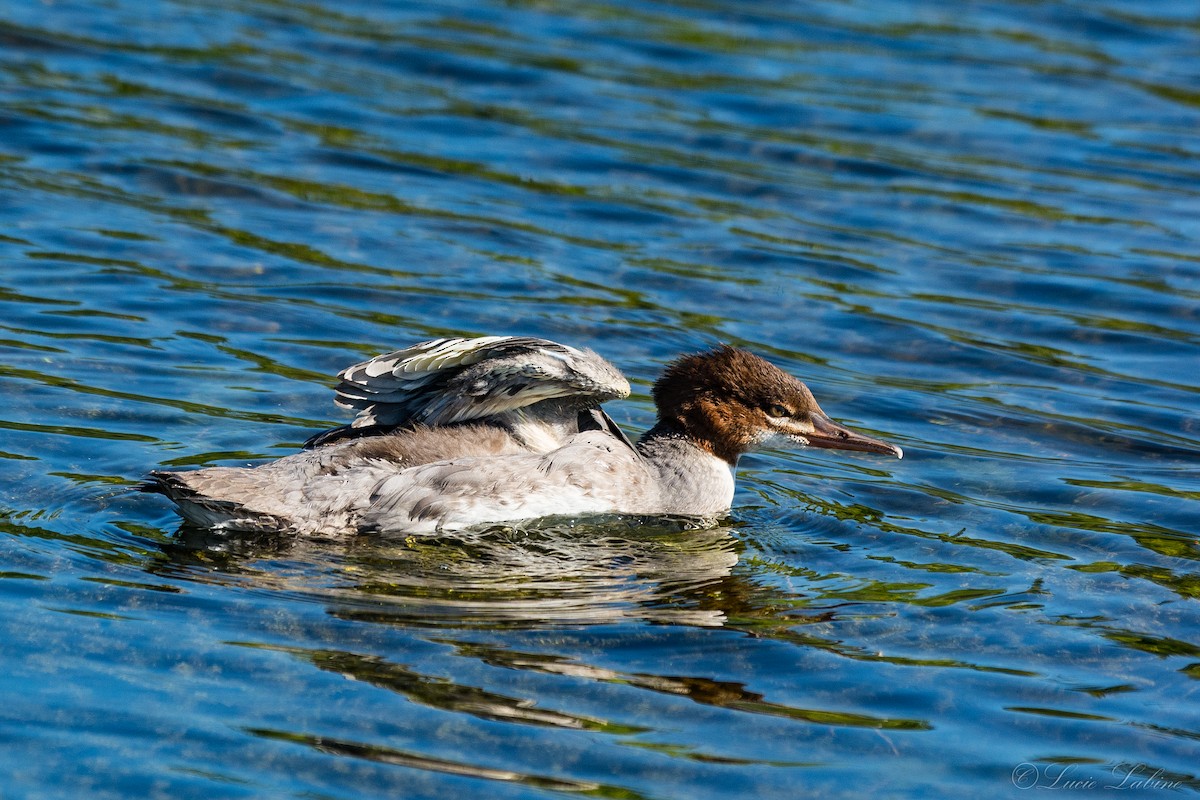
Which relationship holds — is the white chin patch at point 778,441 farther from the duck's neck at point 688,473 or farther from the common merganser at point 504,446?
the duck's neck at point 688,473

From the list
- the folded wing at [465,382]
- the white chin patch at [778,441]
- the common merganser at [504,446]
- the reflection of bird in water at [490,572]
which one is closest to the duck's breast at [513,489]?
the common merganser at [504,446]

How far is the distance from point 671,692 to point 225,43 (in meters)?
12.3

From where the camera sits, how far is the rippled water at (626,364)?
5.86 meters

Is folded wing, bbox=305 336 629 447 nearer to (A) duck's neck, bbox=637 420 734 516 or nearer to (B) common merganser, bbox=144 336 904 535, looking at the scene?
(B) common merganser, bbox=144 336 904 535

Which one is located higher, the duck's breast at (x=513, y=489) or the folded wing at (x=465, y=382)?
the folded wing at (x=465, y=382)

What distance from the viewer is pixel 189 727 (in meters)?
5.64

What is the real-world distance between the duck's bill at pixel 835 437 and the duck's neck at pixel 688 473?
49 cm

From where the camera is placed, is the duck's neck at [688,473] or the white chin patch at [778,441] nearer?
the duck's neck at [688,473]

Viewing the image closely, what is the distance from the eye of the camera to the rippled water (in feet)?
19.2

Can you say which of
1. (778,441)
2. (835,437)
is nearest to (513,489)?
(778,441)

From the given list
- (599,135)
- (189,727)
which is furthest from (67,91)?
(189,727)

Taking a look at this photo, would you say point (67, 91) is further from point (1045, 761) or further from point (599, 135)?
point (1045, 761)

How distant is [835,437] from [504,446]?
74.0 inches

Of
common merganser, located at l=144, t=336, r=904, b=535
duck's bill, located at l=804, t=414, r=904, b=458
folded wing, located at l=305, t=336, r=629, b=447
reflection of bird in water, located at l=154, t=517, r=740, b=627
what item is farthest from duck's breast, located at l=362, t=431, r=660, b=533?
duck's bill, located at l=804, t=414, r=904, b=458
